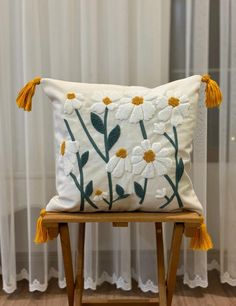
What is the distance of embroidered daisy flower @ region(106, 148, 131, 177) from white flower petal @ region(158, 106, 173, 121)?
0.14 meters

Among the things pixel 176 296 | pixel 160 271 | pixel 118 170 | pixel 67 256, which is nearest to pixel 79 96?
pixel 118 170

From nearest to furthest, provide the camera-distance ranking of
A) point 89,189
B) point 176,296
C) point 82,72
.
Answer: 1. point 89,189
2. point 82,72
3. point 176,296

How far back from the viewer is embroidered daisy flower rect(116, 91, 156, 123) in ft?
3.56

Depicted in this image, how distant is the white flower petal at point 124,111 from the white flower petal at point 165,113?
8 centimetres

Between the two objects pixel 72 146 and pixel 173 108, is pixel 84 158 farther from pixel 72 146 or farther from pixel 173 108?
pixel 173 108

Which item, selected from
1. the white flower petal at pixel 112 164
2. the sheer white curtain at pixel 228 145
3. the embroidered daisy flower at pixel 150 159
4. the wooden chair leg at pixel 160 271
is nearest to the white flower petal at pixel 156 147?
Result: the embroidered daisy flower at pixel 150 159

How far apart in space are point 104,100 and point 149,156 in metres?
0.20

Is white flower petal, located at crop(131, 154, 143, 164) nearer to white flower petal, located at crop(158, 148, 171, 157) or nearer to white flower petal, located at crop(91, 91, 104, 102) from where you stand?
white flower petal, located at crop(158, 148, 171, 157)

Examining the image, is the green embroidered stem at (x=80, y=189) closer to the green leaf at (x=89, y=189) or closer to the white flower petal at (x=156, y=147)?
the green leaf at (x=89, y=189)

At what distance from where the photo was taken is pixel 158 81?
4.74ft

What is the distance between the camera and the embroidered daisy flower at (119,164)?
107cm

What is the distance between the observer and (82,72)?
4.71 ft

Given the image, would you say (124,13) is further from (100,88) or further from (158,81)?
(100,88)

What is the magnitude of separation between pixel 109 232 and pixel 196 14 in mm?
890
